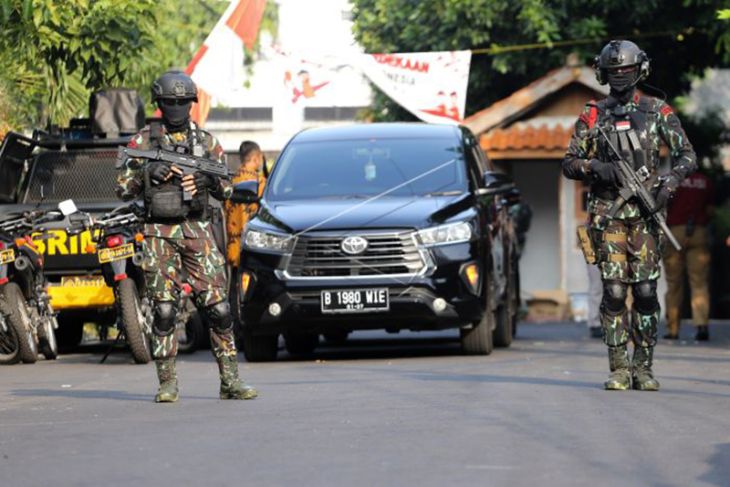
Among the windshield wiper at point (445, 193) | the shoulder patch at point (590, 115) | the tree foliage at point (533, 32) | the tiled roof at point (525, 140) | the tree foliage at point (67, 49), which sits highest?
the tree foliage at point (533, 32)

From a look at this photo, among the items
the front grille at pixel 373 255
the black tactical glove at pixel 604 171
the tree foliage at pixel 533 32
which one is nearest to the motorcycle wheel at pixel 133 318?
the front grille at pixel 373 255

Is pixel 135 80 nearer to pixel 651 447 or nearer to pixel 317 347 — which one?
pixel 317 347

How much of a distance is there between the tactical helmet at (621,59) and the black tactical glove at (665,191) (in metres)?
0.62

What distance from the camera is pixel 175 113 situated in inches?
428

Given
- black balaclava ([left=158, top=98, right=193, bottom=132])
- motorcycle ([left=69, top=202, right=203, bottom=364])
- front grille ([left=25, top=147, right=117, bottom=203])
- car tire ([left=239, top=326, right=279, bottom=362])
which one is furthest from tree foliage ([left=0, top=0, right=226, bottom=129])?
black balaclava ([left=158, top=98, right=193, bottom=132])

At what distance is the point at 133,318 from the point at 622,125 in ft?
17.0

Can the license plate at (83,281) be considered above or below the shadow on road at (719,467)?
above

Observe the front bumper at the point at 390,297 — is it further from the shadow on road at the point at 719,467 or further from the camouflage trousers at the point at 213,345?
the shadow on road at the point at 719,467

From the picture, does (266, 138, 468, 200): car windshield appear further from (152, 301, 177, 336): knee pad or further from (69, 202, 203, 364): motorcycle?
(152, 301, 177, 336): knee pad

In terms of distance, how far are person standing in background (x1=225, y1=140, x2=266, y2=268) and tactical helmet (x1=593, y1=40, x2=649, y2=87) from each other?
628cm

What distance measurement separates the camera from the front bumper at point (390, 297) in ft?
47.2

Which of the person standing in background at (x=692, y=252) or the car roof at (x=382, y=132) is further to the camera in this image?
the person standing in background at (x=692, y=252)

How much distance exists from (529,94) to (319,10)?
26153 mm

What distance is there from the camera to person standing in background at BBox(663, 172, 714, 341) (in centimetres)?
2000
